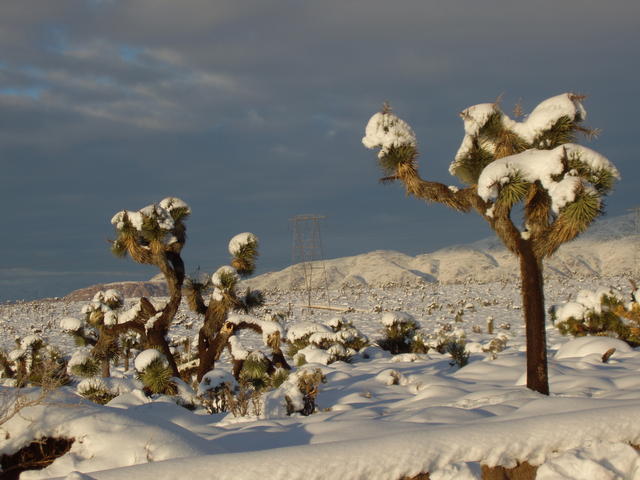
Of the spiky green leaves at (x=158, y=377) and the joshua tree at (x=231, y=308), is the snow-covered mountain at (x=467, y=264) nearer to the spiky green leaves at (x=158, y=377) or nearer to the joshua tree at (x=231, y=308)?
the joshua tree at (x=231, y=308)

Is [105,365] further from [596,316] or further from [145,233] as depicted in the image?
[596,316]

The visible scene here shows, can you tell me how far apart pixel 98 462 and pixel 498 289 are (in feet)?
146

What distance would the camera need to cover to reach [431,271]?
313 ft

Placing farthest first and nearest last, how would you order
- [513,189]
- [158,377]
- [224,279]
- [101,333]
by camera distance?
[101,333]
[224,279]
[158,377]
[513,189]

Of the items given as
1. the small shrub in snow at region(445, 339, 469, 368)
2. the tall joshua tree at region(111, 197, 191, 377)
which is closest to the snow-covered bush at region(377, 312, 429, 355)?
the small shrub in snow at region(445, 339, 469, 368)

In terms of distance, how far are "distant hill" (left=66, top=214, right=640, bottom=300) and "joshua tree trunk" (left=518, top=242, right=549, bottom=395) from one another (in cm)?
7072

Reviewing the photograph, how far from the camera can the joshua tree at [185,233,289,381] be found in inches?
517

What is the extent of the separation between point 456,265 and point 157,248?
278 ft

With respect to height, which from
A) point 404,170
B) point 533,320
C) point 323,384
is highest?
point 404,170

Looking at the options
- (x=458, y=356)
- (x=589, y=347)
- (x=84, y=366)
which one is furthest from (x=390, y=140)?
(x=84, y=366)

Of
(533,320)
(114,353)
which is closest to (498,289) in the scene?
(114,353)

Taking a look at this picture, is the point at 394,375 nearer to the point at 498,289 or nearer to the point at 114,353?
the point at 114,353

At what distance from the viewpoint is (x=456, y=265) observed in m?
94.7

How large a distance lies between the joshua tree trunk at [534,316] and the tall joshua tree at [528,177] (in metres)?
0.01
